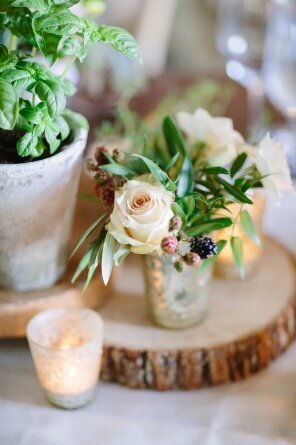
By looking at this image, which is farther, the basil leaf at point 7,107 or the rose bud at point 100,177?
the rose bud at point 100,177

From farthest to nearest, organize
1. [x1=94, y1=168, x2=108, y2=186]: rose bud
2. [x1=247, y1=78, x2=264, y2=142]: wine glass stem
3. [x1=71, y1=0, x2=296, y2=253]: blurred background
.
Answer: [x1=247, y1=78, x2=264, y2=142]: wine glass stem → [x1=71, y1=0, x2=296, y2=253]: blurred background → [x1=94, y1=168, x2=108, y2=186]: rose bud

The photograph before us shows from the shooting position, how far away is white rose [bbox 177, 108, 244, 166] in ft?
2.44

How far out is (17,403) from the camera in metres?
0.74

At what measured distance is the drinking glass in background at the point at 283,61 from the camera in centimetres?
128

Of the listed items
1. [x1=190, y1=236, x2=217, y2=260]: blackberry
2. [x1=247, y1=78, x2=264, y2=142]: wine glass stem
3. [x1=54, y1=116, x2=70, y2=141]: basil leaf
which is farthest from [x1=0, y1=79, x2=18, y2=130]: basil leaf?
[x1=247, y1=78, x2=264, y2=142]: wine glass stem

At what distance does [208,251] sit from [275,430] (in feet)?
0.78

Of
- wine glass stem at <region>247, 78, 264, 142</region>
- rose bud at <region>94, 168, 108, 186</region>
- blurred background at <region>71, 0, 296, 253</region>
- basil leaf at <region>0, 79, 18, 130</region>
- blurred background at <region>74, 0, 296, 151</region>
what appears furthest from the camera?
wine glass stem at <region>247, 78, 264, 142</region>

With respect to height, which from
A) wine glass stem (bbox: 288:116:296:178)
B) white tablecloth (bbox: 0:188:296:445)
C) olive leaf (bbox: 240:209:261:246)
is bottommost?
white tablecloth (bbox: 0:188:296:445)

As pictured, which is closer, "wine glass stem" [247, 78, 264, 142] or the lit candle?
the lit candle

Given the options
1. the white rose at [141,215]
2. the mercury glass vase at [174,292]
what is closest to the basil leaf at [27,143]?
the white rose at [141,215]

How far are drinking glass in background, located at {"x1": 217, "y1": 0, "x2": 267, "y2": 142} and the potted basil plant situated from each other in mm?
596

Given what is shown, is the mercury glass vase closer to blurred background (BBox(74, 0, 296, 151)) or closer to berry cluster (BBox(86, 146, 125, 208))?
berry cluster (BBox(86, 146, 125, 208))

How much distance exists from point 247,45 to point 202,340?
768 mm

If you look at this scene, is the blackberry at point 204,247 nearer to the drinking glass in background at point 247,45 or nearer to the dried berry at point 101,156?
the dried berry at point 101,156
